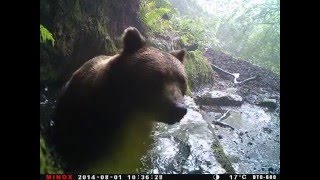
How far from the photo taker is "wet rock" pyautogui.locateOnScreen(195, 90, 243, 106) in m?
3.38

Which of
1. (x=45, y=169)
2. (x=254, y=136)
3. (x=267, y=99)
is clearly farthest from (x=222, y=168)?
(x=45, y=169)

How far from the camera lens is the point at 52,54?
283 cm

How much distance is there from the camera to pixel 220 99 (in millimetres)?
3398

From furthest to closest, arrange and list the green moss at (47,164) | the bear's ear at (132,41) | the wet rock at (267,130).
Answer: the wet rock at (267,130)
the bear's ear at (132,41)
the green moss at (47,164)

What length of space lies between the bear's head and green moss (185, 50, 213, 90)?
3.65 ft

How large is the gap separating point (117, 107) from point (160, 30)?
4.17 feet

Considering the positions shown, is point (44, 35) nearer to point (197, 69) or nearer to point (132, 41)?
point (132, 41)

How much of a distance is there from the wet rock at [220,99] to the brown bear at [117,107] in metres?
0.72

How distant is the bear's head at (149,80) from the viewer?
102 inches

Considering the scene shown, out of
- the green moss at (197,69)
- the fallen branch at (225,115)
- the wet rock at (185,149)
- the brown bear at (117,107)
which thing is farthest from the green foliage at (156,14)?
the fallen branch at (225,115)

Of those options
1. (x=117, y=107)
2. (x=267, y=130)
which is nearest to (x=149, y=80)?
(x=117, y=107)

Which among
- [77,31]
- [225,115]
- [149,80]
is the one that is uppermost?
[77,31]
